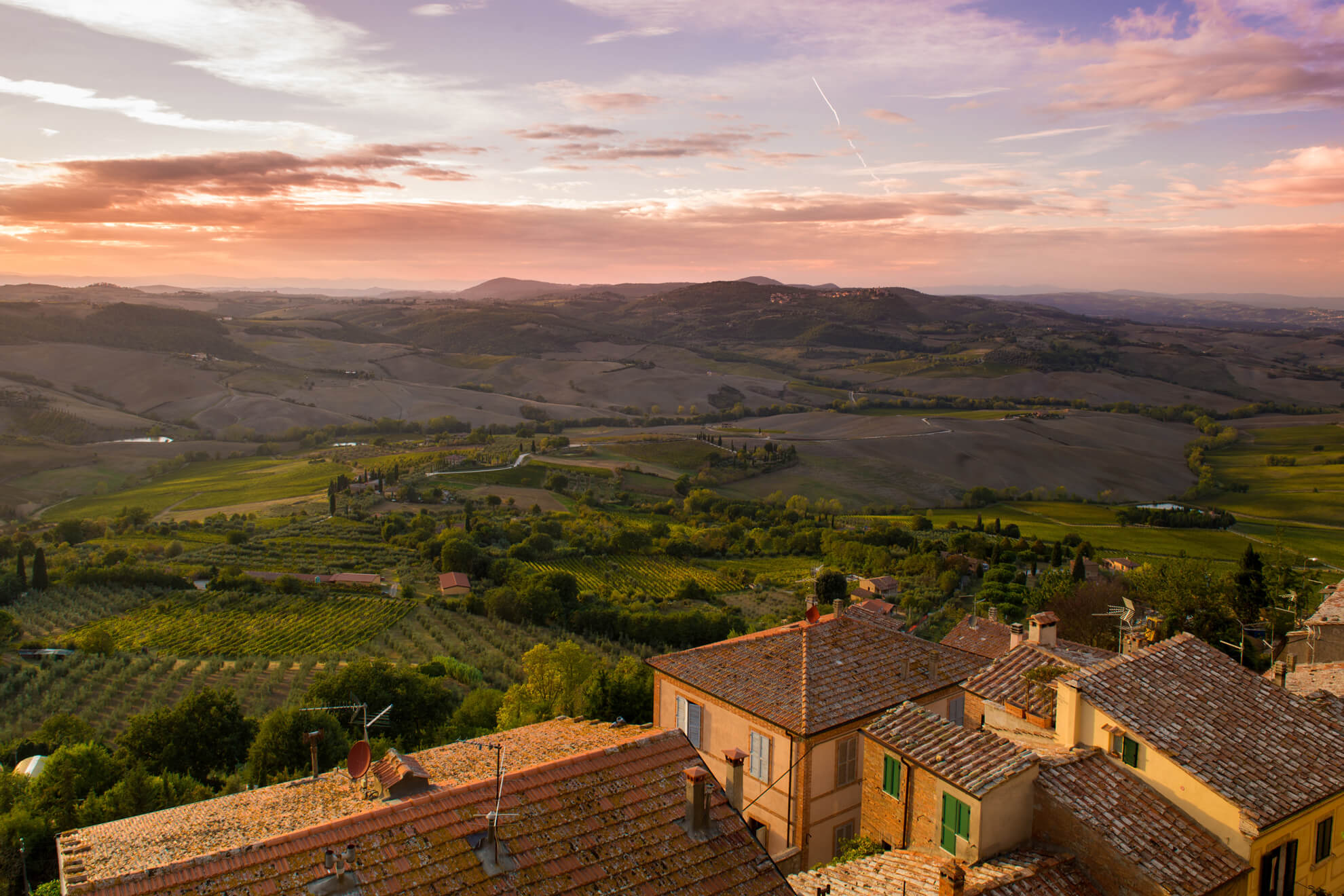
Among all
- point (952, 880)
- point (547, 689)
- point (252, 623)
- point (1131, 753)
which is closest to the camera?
point (952, 880)

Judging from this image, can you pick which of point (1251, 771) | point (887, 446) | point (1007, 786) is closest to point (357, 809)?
point (1007, 786)

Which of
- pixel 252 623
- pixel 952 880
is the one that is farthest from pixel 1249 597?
pixel 252 623

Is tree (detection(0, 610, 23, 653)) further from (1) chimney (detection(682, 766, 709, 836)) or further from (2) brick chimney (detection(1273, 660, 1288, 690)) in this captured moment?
(2) brick chimney (detection(1273, 660, 1288, 690))

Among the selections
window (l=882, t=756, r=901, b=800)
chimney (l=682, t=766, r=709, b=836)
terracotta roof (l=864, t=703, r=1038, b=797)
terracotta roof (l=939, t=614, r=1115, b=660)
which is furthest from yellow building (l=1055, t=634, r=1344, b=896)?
terracotta roof (l=939, t=614, r=1115, b=660)

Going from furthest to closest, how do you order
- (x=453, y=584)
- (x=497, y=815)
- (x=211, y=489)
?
(x=211, y=489), (x=453, y=584), (x=497, y=815)

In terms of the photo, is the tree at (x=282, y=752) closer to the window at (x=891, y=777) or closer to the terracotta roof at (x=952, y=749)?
the window at (x=891, y=777)

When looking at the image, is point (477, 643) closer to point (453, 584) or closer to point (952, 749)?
point (453, 584)

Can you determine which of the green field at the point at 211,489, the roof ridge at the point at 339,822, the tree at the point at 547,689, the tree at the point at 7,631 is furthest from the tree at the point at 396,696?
the green field at the point at 211,489

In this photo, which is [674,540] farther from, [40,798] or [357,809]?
[357,809]
